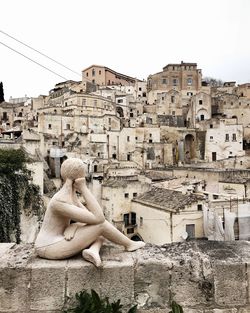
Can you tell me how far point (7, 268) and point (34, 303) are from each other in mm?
384

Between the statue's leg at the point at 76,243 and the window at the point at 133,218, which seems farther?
the window at the point at 133,218

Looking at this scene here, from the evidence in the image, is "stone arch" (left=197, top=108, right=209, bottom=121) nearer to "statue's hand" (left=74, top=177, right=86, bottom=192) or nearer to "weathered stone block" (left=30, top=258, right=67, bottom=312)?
"statue's hand" (left=74, top=177, right=86, bottom=192)

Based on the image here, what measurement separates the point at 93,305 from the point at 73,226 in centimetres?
70

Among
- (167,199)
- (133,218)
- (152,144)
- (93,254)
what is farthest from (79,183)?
(152,144)

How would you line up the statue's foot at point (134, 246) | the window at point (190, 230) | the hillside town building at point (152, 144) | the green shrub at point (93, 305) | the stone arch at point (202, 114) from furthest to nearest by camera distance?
the stone arch at point (202, 114), the hillside town building at point (152, 144), the window at point (190, 230), the statue's foot at point (134, 246), the green shrub at point (93, 305)

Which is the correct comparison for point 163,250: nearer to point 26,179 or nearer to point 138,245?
point 138,245

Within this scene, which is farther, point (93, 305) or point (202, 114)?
point (202, 114)

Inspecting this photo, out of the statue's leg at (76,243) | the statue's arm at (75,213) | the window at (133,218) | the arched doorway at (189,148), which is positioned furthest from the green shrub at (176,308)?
the arched doorway at (189,148)

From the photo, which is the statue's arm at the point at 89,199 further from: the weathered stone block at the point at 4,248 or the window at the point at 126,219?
the window at the point at 126,219

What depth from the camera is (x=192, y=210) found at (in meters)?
18.0

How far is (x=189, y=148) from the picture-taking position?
1912 inches

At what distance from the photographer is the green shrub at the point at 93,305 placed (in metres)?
2.48

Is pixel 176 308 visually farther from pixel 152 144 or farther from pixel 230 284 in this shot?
pixel 152 144

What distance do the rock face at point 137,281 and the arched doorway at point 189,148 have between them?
149 feet
